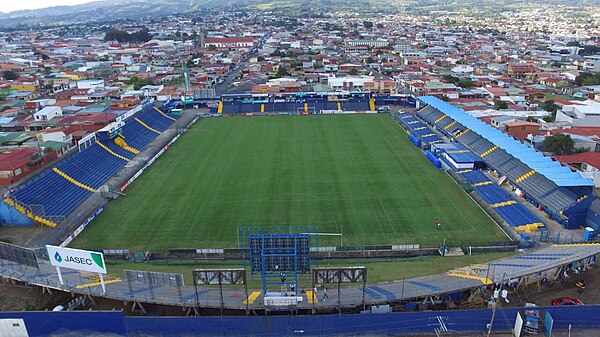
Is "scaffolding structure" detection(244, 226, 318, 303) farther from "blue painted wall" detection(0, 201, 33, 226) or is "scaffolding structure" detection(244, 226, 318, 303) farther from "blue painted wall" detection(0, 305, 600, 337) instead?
"blue painted wall" detection(0, 201, 33, 226)

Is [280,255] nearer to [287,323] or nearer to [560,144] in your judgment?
[287,323]

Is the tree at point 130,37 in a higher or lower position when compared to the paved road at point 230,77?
higher

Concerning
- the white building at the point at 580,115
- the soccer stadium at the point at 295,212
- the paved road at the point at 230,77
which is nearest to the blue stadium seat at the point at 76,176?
the soccer stadium at the point at 295,212

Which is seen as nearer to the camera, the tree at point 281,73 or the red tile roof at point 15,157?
the red tile roof at point 15,157

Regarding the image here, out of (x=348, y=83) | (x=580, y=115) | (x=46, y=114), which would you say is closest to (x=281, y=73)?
(x=348, y=83)

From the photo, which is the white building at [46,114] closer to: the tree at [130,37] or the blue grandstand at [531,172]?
the blue grandstand at [531,172]


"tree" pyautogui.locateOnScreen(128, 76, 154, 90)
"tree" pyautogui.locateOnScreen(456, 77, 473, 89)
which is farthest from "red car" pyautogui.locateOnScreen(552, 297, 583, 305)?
"tree" pyautogui.locateOnScreen(128, 76, 154, 90)
